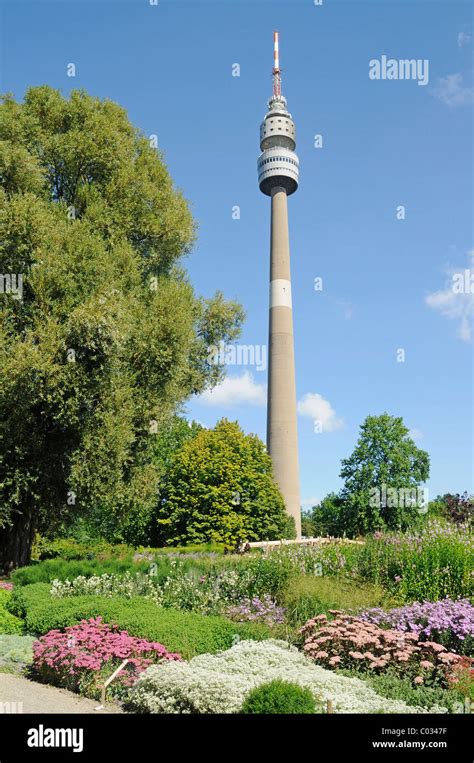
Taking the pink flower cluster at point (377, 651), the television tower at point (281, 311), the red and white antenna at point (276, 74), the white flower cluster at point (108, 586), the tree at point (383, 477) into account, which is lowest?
the pink flower cluster at point (377, 651)

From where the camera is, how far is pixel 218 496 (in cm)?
3772

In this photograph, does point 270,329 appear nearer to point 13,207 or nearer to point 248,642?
point 13,207

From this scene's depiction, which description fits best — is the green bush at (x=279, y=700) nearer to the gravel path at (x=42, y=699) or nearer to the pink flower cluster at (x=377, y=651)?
the gravel path at (x=42, y=699)

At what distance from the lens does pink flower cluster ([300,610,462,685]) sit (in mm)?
8789

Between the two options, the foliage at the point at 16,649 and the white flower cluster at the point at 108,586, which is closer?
the foliage at the point at 16,649

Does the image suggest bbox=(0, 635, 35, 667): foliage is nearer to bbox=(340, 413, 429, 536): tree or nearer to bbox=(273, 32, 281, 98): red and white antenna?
bbox=(340, 413, 429, 536): tree

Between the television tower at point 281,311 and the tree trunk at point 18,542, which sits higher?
the television tower at point 281,311

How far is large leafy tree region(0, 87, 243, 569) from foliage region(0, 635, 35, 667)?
6.41 meters

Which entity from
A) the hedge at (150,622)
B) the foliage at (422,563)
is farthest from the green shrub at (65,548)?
the foliage at (422,563)

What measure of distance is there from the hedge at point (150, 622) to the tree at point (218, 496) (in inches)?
952

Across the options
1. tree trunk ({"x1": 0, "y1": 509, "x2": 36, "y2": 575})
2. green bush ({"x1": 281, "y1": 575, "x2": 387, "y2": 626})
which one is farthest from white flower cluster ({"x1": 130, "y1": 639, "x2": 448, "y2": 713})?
tree trunk ({"x1": 0, "y1": 509, "x2": 36, "y2": 575})

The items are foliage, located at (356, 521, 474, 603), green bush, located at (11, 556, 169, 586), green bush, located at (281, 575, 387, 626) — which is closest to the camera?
green bush, located at (281, 575, 387, 626)

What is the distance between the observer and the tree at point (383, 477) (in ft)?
154

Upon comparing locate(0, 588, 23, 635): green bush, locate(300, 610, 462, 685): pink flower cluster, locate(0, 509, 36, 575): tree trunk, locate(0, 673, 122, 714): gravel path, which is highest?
locate(0, 509, 36, 575): tree trunk
